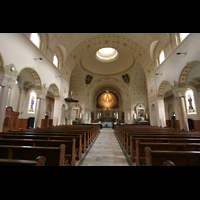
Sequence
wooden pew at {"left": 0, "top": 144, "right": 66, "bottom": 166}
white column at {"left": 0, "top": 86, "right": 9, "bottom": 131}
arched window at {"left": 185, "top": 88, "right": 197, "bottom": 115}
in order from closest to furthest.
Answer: wooden pew at {"left": 0, "top": 144, "right": 66, "bottom": 166} → white column at {"left": 0, "top": 86, "right": 9, "bottom": 131} → arched window at {"left": 185, "top": 88, "right": 197, "bottom": 115}

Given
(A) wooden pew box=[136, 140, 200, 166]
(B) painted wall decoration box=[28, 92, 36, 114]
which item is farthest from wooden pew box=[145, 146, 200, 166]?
(B) painted wall decoration box=[28, 92, 36, 114]

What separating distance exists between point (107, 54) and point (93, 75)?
16.1 ft

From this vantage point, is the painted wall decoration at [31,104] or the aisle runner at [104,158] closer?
the aisle runner at [104,158]

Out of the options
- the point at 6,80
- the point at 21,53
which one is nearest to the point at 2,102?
the point at 6,80

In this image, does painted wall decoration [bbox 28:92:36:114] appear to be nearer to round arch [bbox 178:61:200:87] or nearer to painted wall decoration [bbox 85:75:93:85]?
painted wall decoration [bbox 85:75:93:85]

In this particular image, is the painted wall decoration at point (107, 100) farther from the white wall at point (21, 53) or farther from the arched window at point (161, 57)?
the white wall at point (21, 53)

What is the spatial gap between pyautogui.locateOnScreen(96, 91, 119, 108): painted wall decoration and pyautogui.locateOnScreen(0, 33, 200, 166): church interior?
18.0ft

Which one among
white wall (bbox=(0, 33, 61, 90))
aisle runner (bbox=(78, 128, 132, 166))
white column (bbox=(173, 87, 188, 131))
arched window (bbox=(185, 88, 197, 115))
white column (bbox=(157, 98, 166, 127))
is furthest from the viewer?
arched window (bbox=(185, 88, 197, 115))

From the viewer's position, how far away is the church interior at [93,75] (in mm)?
6973

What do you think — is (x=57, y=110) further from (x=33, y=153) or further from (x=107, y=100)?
(x=107, y=100)

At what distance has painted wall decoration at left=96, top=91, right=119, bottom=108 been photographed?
2755cm

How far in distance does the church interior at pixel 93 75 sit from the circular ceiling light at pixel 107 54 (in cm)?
19

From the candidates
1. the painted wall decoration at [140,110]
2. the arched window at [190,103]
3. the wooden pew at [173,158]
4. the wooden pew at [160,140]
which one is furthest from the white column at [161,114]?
the wooden pew at [173,158]

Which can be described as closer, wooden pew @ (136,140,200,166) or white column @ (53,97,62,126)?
wooden pew @ (136,140,200,166)
